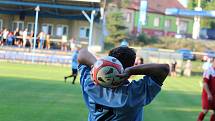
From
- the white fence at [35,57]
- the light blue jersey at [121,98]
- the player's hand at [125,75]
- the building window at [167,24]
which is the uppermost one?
the building window at [167,24]

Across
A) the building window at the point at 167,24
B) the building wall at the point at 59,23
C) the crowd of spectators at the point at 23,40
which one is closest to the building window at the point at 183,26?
the building window at the point at 167,24

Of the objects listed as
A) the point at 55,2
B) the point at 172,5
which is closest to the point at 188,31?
the point at 172,5

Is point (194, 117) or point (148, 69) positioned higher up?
point (148, 69)

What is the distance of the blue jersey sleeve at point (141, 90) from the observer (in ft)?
13.5

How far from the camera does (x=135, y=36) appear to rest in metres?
69.9

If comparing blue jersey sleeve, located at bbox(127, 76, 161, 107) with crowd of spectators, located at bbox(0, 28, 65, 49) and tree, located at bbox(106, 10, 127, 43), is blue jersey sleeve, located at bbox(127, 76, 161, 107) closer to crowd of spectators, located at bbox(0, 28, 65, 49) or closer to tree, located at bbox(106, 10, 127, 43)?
crowd of spectators, located at bbox(0, 28, 65, 49)

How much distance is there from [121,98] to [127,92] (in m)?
0.06

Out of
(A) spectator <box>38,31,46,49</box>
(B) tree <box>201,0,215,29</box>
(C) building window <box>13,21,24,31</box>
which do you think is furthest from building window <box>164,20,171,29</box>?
(A) spectator <box>38,31,46,49</box>

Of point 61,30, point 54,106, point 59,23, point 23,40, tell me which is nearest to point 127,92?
point 54,106

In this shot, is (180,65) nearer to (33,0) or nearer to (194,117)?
(33,0)

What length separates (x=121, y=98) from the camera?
4.09m

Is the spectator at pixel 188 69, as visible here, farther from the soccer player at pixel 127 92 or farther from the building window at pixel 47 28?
the soccer player at pixel 127 92

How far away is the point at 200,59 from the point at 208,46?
15.4m

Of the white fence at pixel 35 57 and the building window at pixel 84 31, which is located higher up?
the building window at pixel 84 31
